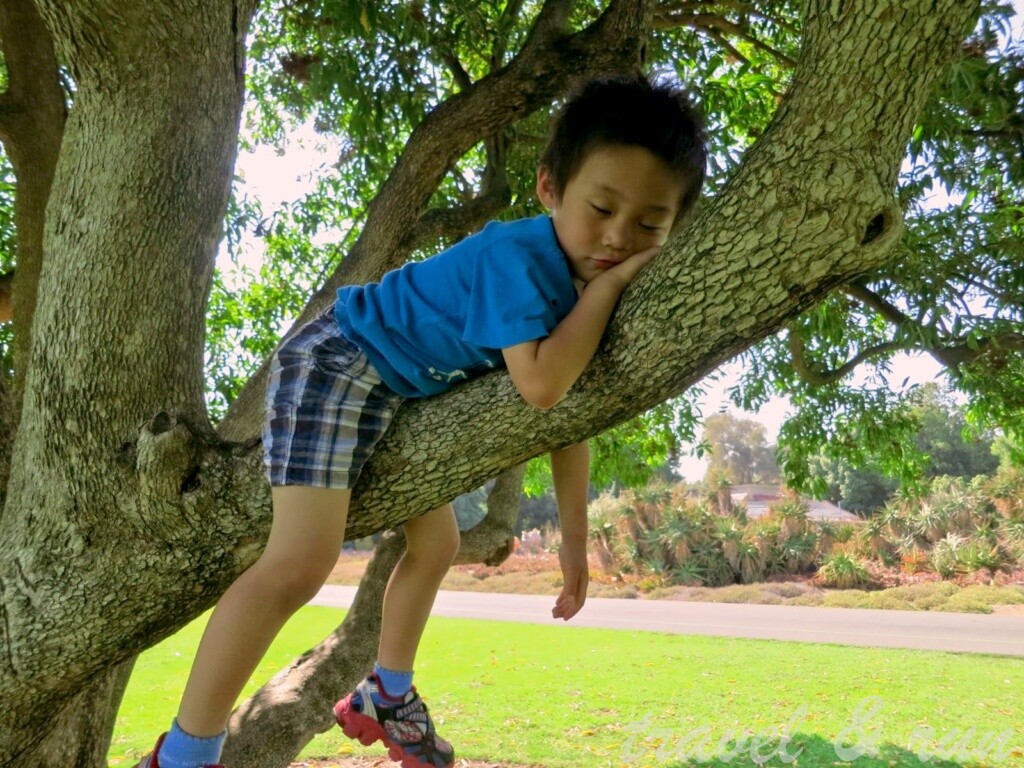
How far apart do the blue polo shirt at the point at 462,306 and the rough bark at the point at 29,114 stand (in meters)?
2.47

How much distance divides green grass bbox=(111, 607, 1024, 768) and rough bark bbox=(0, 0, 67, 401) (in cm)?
549

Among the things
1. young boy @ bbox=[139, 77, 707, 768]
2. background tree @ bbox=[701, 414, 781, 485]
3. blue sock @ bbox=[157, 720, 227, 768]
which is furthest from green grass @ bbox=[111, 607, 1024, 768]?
background tree @ bbox=[701, 414, 781, 485]

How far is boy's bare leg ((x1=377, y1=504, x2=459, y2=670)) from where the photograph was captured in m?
2.23

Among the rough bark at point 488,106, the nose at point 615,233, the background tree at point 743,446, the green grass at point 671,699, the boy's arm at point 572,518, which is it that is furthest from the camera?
the background tree at point 743,446

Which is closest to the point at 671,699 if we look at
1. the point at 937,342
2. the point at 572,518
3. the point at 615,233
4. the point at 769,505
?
the point at 937,342

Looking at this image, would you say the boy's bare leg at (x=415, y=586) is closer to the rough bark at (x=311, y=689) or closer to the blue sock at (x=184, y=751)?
the blue sock at (x=184, y=751)

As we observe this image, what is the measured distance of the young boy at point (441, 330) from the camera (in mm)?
1648

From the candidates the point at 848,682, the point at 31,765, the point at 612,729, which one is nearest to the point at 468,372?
the point at 31,765

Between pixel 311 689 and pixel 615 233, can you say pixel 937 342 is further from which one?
pixel 311 689

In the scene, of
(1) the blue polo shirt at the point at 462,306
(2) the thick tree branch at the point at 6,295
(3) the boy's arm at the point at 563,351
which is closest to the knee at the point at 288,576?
(1) the blue polo shirt at the point at 462,306

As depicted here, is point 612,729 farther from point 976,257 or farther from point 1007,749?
point 976,257

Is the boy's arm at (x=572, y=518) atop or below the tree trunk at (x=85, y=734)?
atop

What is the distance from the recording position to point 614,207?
1.70 meters

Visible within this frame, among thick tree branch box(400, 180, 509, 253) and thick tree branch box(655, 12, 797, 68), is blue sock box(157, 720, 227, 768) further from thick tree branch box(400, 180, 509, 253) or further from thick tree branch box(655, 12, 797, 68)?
thick tree branch box(655, 12, 797, 68)
